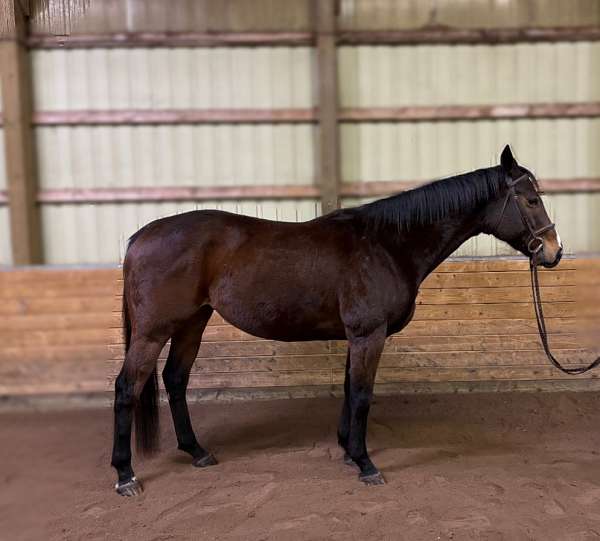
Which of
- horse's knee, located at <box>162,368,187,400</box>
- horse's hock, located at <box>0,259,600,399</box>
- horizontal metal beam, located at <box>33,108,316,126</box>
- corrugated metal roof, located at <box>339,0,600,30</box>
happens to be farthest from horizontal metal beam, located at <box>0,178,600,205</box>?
horse's knee, located at <box>162,368,187,400</box>

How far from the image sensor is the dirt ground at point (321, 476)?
237cm

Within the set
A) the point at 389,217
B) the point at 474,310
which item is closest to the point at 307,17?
the point at 389,217

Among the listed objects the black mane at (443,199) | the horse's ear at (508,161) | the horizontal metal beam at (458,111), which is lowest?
the black mane at (443,199)

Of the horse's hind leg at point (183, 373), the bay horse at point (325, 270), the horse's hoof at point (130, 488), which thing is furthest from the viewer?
the horse's hind leg at point (183, 373)

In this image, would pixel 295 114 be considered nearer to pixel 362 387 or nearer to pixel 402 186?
pixel 402 186

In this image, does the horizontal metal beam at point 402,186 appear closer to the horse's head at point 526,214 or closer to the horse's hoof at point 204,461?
the horse's head at point 526,214

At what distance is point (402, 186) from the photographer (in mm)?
4676

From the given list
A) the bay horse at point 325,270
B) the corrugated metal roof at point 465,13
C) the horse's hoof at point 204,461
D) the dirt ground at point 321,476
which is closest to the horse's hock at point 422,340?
the dirt ground at point 321,476

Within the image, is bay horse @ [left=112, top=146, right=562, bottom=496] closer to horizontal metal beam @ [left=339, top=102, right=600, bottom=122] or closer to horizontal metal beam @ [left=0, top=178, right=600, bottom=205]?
horizontal metal beam @ [left=0, top=178, right=600, bottom=205]

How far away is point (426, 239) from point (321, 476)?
148cm

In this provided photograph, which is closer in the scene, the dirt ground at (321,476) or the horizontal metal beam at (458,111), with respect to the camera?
the dirt ground at (321,476)

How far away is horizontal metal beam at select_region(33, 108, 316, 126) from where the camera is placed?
4582 mm

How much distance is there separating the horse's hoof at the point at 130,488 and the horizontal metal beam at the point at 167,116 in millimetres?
3110

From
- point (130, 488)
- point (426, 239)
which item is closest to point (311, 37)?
point (426, 239)
